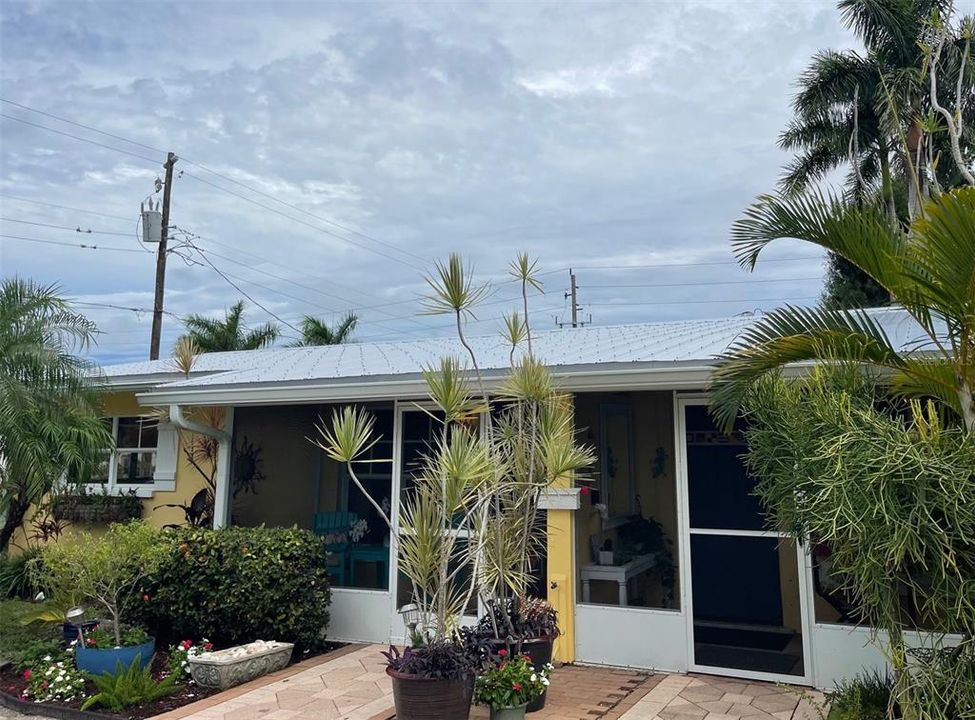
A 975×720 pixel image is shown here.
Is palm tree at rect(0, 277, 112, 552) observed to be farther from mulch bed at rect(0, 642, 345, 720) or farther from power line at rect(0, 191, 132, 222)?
power line at rect(0, 191, 132, 222)

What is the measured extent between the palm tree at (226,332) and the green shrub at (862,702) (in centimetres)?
1865

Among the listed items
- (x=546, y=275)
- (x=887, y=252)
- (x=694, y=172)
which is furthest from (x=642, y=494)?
(x=694, y=172)

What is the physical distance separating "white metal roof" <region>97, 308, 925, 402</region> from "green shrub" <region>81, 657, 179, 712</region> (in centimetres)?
269

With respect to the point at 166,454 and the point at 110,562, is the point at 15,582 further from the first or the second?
the point at 110,562

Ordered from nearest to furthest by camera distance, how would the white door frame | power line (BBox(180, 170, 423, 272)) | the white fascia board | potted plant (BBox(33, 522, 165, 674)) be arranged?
the white door frame, the white fascia board, potted plant (BBox(33, 522, 165, 674)), power line (BBox(180, 170, 423, 272))

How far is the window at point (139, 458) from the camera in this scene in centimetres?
942

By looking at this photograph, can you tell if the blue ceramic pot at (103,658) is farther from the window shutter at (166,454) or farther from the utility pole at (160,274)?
the utility pole at (160,274)

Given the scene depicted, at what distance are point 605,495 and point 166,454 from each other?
5.65m

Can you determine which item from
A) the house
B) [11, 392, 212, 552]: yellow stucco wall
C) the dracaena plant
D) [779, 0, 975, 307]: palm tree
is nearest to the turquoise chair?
the house

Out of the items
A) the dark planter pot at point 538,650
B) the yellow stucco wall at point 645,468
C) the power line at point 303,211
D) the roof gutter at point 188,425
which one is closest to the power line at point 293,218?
the power line at point 303,211

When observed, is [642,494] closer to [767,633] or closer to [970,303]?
[767,633]

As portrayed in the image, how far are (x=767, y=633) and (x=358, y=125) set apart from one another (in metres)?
9.56

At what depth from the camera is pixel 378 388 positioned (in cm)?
683

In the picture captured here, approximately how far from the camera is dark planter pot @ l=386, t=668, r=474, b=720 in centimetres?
447
